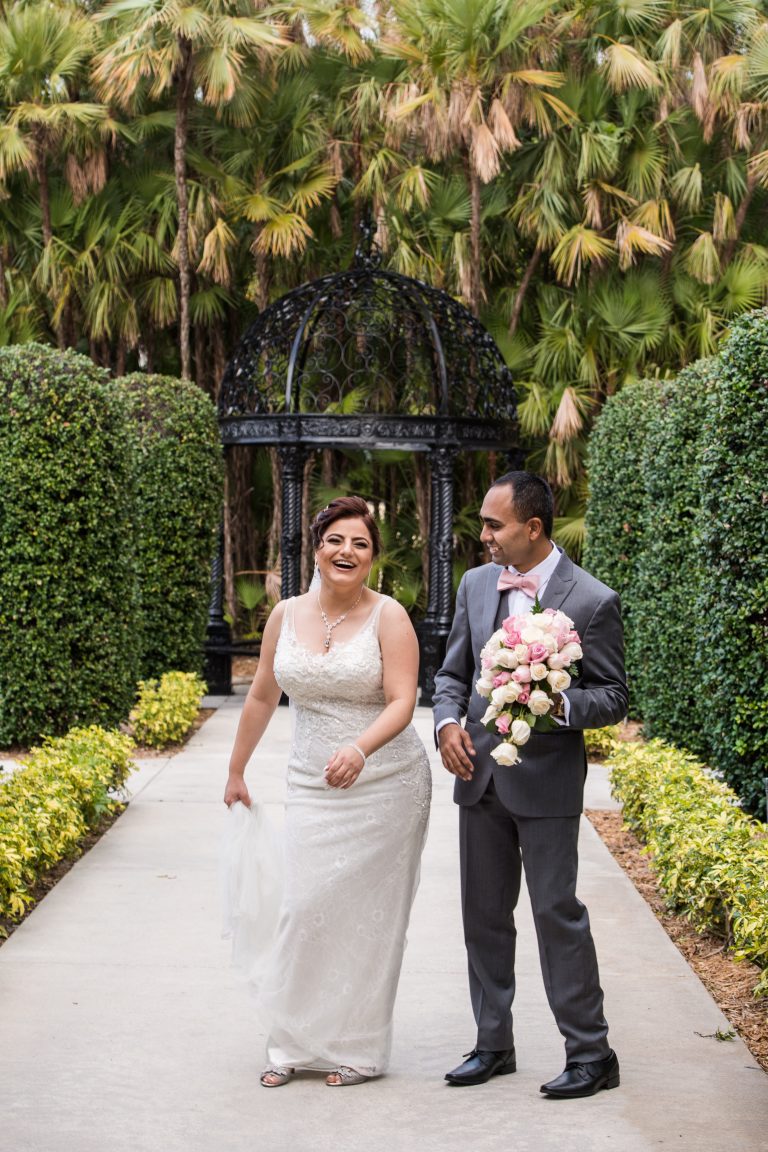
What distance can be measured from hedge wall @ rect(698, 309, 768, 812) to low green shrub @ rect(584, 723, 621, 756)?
2.94 metres

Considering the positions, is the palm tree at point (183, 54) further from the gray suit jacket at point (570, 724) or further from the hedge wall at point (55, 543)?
the gray suit jacket at point (570, 724)

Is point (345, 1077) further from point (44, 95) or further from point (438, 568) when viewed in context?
point (44, 95)

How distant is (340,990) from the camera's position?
4430mm

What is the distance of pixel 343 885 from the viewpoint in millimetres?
4457

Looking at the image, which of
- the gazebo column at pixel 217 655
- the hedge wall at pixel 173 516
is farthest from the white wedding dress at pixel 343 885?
the gazebo column at pixel 217 655

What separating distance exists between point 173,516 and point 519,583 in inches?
349

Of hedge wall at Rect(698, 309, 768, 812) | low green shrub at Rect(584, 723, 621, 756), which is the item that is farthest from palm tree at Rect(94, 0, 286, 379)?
hedge wall at Rect(698, 309, 768, 812)

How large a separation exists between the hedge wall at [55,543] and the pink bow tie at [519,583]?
5993 mm

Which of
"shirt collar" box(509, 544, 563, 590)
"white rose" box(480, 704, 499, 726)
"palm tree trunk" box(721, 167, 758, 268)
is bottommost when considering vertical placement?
"white rose" box(480, 704, 499, 726)

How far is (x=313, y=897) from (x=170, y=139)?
1636 centimetres

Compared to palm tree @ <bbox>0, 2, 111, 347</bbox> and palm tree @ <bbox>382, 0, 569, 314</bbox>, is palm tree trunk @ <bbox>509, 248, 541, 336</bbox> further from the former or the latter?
palm tree @ <bbox>0, 2, 111, 347</bbox>

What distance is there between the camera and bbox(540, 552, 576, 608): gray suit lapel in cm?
427

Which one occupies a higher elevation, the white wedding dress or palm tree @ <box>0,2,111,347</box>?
palm tree @ <box>0,2,111,347</box>

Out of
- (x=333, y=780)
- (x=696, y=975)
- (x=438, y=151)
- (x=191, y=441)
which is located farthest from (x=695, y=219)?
(x=333, y=780)
